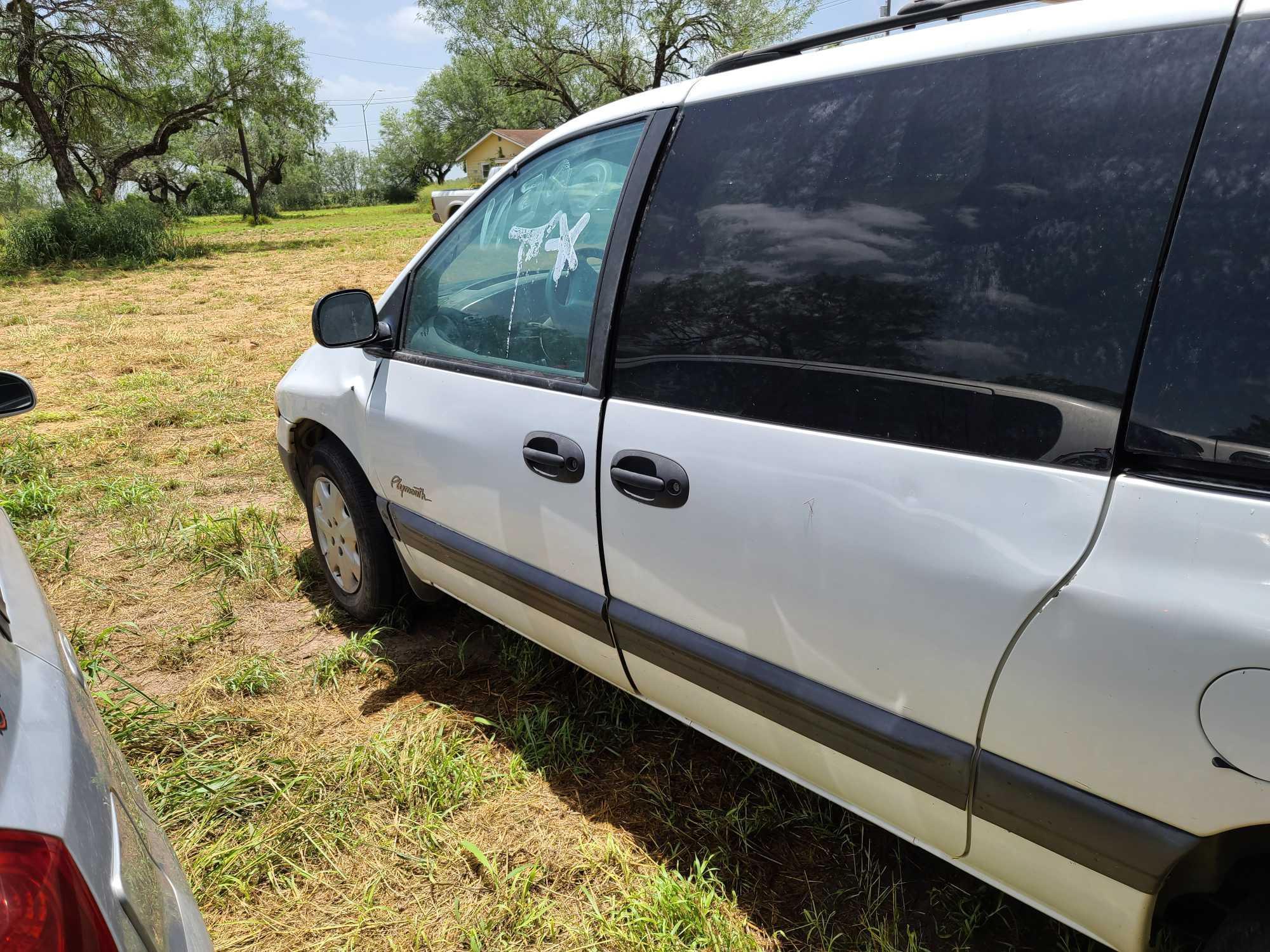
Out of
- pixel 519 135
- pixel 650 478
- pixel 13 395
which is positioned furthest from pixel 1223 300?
pixel 519 135

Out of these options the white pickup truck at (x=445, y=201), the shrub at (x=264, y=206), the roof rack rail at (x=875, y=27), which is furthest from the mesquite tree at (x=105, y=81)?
the shrub at (x=264, y=206)

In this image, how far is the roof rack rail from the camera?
1612 millimetres

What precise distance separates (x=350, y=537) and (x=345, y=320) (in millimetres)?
948

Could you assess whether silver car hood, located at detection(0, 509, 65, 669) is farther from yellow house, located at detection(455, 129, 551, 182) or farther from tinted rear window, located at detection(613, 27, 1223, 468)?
yellow house, located at detection(455, 129, 551, 182)

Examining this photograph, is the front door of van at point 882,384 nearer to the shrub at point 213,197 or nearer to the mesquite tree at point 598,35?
the mesquite tree at point 598,35

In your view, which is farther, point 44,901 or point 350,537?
point 350,537

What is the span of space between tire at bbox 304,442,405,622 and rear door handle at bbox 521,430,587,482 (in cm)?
111

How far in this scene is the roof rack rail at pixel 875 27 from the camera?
5.29 ft

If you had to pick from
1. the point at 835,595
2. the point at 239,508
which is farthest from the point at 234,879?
the point at 239,508

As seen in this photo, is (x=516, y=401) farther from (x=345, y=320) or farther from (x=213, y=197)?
(x=213, y=197)

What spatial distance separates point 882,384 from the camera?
152cm

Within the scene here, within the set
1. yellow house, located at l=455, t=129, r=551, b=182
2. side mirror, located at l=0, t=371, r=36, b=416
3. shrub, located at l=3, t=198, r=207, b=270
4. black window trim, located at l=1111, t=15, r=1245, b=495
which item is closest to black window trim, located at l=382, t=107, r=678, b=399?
black window trim, located at l=1111, t=15, r=1245, b=495

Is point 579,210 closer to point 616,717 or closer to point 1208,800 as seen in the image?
point 616,717

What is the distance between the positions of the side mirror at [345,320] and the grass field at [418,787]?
1.16 m
